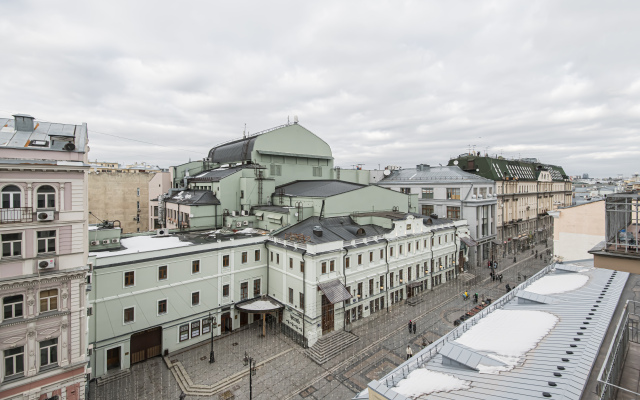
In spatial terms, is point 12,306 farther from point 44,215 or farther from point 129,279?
point 129,279

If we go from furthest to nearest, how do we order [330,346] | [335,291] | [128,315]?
[335,291] < [330,346] < [128,315]

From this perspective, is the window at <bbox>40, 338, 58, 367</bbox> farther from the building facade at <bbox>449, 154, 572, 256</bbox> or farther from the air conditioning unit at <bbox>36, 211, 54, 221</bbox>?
the building facade at <bbox>449, 154, 572, 256</bbox>

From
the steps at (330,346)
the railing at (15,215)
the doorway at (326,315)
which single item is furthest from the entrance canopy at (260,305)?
the railing at (15,215)

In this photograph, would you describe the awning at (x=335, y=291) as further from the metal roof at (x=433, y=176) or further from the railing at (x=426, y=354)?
the metal roof at (x=433, y=176)

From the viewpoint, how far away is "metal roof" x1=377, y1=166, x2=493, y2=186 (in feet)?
195

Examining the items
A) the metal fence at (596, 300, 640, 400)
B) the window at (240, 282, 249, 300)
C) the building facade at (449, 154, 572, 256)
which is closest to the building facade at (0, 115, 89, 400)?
the window at (240, 282, 249, 300)

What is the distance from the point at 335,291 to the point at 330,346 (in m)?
4.93

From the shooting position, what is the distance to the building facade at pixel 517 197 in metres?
66.4

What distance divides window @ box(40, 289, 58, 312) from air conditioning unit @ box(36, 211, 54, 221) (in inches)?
163

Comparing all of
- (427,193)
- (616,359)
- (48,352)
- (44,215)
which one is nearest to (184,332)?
(48,352)

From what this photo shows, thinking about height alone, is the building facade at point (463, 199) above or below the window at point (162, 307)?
above

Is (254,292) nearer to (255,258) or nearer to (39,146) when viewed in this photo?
(255,258)

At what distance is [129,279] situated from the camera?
26203 millimetres

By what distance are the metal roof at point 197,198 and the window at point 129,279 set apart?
54.0 ft
